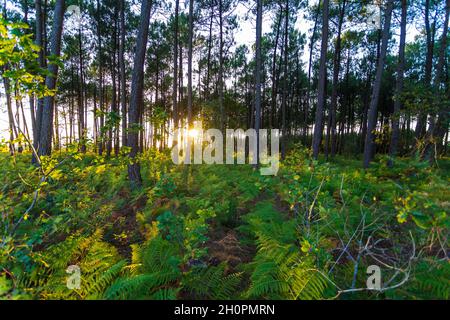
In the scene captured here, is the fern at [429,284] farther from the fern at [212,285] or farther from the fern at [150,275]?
the fern at [150,275]

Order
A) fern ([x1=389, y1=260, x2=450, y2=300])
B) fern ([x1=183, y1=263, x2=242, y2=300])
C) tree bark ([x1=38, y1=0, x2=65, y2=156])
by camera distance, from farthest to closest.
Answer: tree bark ([x1=38, y1=0, x2=65, y2=156]) → fern ([x1=183, y1=263, x2=242, y2=300]) → fern ([x1=389, y1=260, x2=450, y2=300])

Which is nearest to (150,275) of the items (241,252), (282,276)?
(282,276)

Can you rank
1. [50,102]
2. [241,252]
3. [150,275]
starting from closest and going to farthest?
[150,275] < [241,252] < [50,102]

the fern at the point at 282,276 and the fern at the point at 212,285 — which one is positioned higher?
the fern at the point at 282,276

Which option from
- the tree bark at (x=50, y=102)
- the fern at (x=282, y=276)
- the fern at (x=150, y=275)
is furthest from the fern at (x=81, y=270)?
the tree bark at (x=50, y=102)

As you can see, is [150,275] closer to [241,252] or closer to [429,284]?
[241,252]

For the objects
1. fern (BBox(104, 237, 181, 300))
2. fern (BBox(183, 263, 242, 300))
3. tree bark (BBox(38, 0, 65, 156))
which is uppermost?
tree bark (BBox(38, 0, 65, 156))

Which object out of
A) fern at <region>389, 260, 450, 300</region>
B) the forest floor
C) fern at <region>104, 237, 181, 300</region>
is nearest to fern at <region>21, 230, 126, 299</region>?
the forest floor

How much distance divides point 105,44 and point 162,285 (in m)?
19.4

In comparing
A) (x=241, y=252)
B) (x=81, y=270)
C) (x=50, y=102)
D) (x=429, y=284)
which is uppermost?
(x=50, y=102)


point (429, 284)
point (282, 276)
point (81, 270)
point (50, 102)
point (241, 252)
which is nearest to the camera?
point (429, 284)

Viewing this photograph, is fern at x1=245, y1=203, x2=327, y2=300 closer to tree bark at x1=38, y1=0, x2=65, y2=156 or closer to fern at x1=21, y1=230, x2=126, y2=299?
fern at x1=21, y1=230, x2=126, y2=299

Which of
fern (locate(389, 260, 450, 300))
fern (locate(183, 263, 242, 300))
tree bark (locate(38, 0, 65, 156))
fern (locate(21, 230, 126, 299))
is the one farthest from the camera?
tree bark (locate(38, 0, 65, 156))

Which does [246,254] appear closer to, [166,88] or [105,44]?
[105,44]
